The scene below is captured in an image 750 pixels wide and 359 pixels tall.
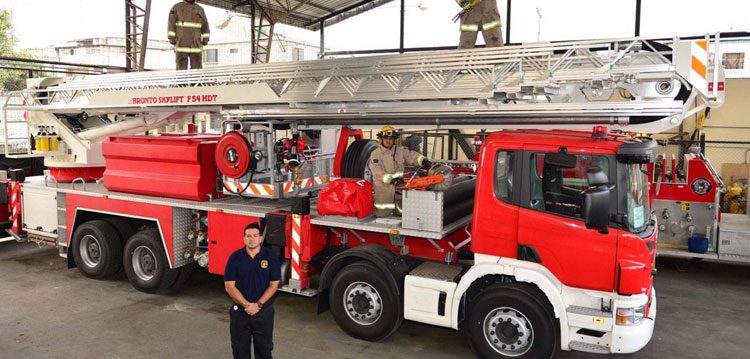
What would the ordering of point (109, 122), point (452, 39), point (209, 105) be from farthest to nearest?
point (452, 39) → point (109, 122) → point (209, 105)

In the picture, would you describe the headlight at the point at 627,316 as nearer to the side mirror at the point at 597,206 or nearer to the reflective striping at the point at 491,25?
the side mirror at the point at 597,206

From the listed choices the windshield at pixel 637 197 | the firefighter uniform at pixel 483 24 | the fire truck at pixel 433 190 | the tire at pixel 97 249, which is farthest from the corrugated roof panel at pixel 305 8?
the windshield at pixel 637 197

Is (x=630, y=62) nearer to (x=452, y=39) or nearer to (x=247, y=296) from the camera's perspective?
(x=247, y=296)

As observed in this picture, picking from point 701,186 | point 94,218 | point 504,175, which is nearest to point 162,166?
point 94,218

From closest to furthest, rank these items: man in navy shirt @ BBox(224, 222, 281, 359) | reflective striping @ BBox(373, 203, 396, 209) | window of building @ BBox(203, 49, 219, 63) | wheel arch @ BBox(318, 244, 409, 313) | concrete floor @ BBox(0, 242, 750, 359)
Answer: man in navy shirt @ BBox(224, 222, 281, 359) < wheel arch @ BBox(318, 244, 409, 313) < concrete floor @ BBox(0, 242, 750, 359) < reflective striping @ BBox(373, 203, 396, 209) < window of building @ BBox(203, 49, 219, 63)

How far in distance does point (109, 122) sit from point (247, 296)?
6.67 meters

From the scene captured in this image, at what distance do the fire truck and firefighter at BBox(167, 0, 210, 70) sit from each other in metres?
1.29

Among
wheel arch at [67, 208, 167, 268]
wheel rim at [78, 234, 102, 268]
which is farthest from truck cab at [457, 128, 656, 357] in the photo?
wheel rim at [78, 234, 102, 268]

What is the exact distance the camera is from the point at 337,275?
6496 mm

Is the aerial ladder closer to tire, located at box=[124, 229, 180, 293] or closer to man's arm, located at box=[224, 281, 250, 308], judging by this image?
tire, located at box=[124, 229, 180, 293]

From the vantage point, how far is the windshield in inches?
200

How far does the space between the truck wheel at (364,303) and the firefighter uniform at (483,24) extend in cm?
332

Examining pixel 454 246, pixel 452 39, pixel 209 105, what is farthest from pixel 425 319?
pixel 452 39

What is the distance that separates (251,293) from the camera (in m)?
4.94
